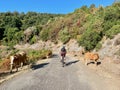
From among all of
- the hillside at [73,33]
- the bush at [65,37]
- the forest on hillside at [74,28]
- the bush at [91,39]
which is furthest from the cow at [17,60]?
the bush at [65,37]

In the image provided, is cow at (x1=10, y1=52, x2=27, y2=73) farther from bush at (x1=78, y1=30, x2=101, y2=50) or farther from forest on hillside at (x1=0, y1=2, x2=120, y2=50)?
bush at (x1=78, y1=30, x2=101, y2=50)

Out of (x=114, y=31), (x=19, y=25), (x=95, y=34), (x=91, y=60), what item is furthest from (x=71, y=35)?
(x=19, y=25)

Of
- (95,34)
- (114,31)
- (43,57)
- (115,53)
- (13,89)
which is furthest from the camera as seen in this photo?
(95,34)

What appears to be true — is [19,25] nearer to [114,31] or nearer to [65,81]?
[114,31]

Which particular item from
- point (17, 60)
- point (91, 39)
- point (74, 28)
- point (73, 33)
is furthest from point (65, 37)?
point (17, 60)

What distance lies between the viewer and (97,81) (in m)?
14.4

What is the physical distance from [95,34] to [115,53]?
13660 millimetres

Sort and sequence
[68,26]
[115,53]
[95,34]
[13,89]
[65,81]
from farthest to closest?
[68,26], [95,34], [115,53], [65,81], [13,89]

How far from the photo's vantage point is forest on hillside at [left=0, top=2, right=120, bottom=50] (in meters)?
35.5

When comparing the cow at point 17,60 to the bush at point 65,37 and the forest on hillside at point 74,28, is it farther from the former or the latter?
the bush at point 65,37

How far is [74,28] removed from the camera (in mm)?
58969

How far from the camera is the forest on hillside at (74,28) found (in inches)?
1396

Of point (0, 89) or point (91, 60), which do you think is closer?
point (0, 89)

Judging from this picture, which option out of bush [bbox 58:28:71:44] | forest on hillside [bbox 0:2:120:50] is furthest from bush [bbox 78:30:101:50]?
bush [bbox 58:28:71:44]
